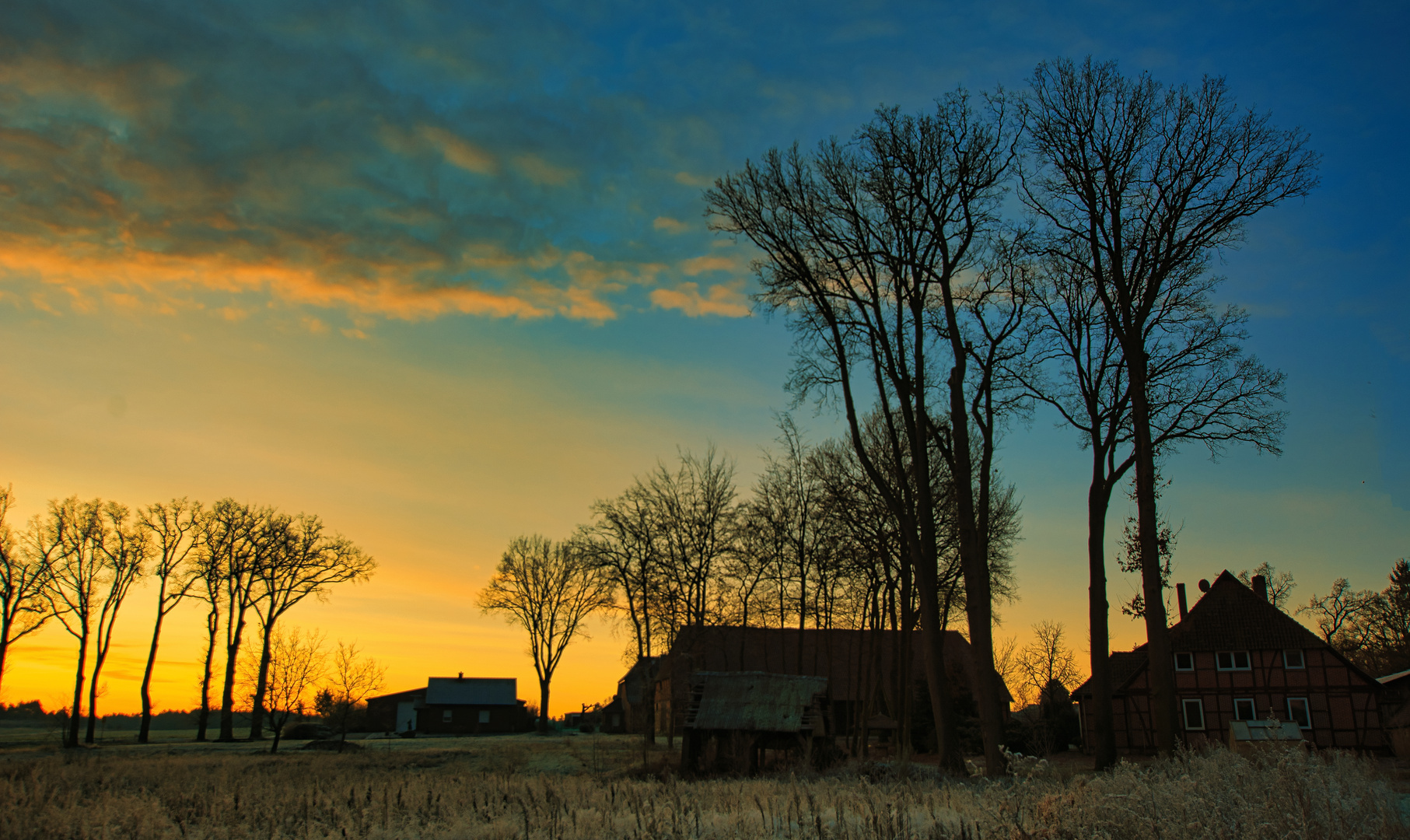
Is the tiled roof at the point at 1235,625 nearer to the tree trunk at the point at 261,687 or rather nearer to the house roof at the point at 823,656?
the house roof at the point at 823,656

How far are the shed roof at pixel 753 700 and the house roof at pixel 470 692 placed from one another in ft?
179

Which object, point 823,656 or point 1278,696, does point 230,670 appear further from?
point 1278,696

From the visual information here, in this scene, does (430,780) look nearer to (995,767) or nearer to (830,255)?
(995,767)

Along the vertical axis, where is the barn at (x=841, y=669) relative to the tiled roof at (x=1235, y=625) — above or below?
below

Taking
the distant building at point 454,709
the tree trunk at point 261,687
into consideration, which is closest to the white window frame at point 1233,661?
the tree trunk at point 261,687

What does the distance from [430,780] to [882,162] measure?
1662cm

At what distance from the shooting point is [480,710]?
72938 mm

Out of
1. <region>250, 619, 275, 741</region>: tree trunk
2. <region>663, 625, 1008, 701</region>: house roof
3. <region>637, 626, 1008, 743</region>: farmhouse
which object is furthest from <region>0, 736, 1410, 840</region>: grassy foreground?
<region>663, 625, 1008, 701</region>: house roof

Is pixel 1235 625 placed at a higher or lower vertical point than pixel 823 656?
higher

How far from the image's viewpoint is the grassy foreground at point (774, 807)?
7671 mm

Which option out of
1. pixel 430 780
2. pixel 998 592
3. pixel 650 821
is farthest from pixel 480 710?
pixel 650 821

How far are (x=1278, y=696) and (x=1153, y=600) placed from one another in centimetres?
2443

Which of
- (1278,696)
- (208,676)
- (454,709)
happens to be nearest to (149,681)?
(208,676)

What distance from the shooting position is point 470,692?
73625mm
